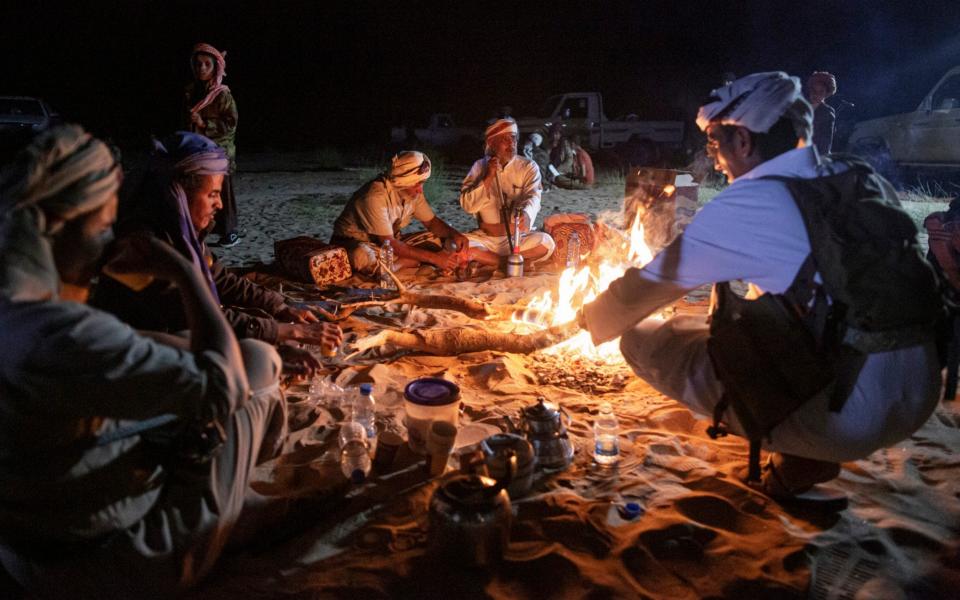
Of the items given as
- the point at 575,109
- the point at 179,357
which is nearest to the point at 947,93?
the point at 575,109

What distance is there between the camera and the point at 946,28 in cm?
2528

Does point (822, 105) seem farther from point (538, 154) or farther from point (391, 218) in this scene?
point (538, 154)

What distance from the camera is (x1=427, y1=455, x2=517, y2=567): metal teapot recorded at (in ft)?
7.97

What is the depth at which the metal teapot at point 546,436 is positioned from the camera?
3.21m

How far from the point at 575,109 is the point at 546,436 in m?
16.7

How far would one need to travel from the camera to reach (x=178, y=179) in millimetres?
3354

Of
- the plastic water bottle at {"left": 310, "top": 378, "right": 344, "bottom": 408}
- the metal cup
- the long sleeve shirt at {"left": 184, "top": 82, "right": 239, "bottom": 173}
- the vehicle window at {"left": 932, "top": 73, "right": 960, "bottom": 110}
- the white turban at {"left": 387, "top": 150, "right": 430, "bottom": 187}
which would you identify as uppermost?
the vehicle window at {"left": 932, "top": 73, "right": 960, "bottom": 110}

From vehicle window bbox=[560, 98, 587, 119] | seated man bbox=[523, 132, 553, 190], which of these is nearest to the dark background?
vehicle window bbox=[560, 98, 587, 119]

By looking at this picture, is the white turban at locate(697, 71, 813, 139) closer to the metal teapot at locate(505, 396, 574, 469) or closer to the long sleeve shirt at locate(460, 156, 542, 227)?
the metal teapot at locate(505, 396, 574, 469)

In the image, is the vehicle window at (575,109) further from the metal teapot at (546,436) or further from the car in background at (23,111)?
the metal teapot at (546,436)

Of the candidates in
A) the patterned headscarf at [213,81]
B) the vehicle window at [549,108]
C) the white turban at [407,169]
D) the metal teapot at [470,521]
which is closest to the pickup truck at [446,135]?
the vehicle window at [549,108]

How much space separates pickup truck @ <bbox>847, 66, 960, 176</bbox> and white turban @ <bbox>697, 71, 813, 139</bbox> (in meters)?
12.3

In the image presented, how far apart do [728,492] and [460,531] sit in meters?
1.38

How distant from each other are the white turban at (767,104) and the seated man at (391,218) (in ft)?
13.3
